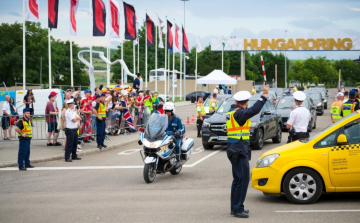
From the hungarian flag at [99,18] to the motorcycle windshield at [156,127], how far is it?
21.4 meters

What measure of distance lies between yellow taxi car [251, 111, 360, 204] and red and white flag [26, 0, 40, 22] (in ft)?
74.0

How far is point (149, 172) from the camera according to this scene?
1085cm

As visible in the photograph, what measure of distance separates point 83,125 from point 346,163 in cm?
1217

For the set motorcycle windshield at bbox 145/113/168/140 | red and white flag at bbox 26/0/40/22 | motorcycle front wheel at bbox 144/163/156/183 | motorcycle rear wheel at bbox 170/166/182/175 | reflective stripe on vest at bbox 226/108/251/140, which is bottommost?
motorcycle rear wheel at bbox 170/166/182/175

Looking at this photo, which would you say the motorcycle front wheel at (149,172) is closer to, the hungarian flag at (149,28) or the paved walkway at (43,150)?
the paved walkway at (43,150)

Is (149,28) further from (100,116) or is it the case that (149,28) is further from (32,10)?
(100,116)

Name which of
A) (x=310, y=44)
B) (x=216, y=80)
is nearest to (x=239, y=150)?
(x=216, y=80)

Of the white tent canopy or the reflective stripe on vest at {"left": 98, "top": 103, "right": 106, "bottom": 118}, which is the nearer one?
the reflective stripe on vest at {"left": 98, "top": 103, "right": 106, "bottom": 118}

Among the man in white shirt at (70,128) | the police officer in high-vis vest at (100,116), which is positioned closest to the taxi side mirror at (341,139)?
the man in white shirt at (70,128)

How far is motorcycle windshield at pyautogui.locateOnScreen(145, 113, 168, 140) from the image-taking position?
11.1m

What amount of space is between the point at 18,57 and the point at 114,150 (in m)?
49.8

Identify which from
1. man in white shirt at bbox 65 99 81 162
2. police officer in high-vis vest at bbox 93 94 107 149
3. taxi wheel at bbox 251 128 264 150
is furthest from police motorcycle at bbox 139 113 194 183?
police officer in high-vis vest at bbox 93 94 107 149

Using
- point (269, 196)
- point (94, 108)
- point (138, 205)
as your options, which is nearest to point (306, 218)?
point (269, 196)

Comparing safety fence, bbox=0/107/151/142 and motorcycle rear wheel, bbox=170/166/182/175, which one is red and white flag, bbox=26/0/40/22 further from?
motorcycle rear wheel, bbox=170/166/182/175
